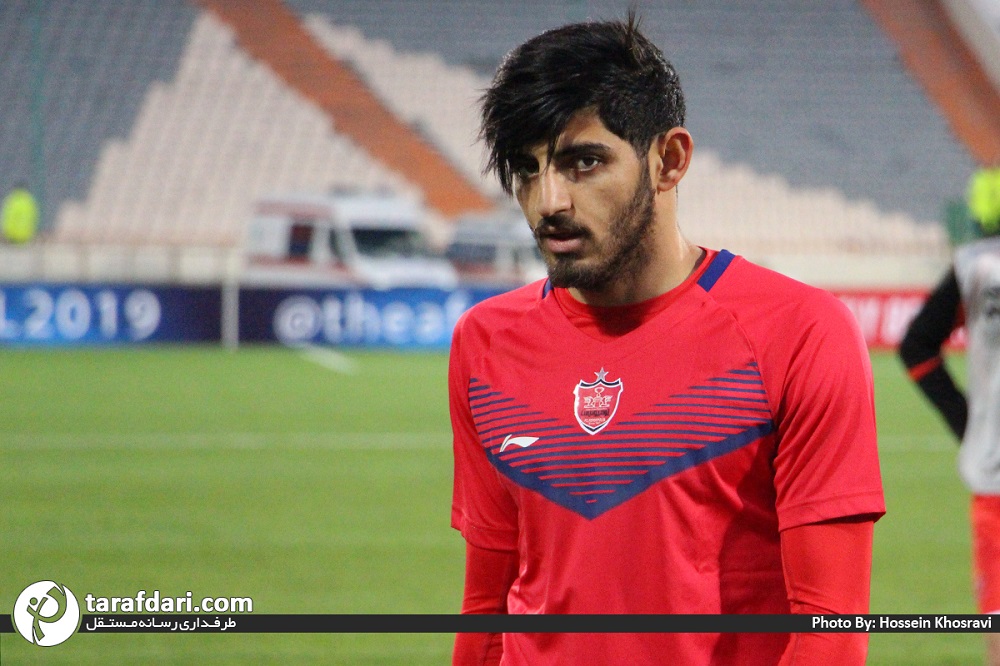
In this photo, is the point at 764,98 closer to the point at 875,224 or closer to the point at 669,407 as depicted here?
the point at 875,224

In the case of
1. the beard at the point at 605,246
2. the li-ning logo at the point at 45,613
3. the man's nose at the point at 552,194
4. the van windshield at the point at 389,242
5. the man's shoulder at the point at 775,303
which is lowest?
the van windshield at the point at 389,242

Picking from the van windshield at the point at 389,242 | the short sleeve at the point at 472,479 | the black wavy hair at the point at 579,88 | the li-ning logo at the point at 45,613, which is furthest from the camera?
A: the van windshield at the point at 389,242

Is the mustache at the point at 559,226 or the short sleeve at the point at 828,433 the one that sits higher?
the mustache at the point at 559,226

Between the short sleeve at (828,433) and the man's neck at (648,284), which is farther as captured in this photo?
the man's neck at (648,284)

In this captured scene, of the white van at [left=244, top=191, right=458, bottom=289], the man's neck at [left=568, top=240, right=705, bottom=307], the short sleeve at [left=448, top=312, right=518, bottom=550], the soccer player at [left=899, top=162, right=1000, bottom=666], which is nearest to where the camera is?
the man's neck at [left=568, top=240, right=705, bottom=307]

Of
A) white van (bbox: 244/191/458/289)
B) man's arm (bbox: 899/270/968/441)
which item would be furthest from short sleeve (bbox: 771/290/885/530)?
white van (bbox: 244/191/458/289)

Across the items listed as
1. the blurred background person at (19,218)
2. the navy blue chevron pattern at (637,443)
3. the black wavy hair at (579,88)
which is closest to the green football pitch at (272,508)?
the navy blue chevron pattern at (637,443)

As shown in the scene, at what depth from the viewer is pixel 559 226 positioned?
1.90 metres

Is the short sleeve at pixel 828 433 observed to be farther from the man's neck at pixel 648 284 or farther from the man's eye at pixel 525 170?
the man's eye at pixel 525 170

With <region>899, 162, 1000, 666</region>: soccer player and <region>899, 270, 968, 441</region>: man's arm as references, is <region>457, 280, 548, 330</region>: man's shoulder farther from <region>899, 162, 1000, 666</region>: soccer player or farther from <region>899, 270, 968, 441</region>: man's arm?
<region>899, 270, 968, 441</region>: man's arm

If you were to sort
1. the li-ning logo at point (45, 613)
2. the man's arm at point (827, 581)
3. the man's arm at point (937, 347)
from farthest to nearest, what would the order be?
the man's arm at point (937, 347)
the li-ning logo at point (45, 613)
the man's arm at point (827, 581)

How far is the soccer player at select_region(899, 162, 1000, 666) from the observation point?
11.3 feet

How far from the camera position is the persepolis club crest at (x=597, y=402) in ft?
6.37

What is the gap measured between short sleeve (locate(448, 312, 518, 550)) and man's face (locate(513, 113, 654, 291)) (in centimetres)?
28
